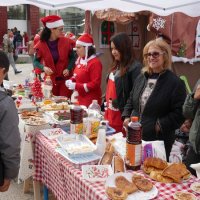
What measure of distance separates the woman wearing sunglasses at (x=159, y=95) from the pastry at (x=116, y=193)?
109 cm

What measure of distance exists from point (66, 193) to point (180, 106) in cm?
121

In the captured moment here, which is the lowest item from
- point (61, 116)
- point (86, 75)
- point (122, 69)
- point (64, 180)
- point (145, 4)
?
point (64, 180)

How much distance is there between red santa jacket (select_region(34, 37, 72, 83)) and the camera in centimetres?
488

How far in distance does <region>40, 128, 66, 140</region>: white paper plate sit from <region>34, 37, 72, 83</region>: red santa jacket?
2.15 metres

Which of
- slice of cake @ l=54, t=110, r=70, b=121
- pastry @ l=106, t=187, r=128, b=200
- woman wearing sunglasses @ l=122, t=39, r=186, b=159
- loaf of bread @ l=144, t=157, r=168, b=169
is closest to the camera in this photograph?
pastry @ l=106, t=187, r=128, b=200

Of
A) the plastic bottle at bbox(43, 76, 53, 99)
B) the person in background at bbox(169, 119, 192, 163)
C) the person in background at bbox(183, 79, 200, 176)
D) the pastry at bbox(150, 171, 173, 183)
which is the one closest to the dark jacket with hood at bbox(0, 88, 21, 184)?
the pastry at bbox(150, 171, 173, 183)

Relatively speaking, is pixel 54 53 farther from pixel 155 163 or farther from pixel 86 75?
pixel 155 163

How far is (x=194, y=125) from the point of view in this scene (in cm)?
246

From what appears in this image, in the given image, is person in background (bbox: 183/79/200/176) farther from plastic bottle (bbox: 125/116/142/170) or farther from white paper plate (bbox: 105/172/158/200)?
white paper plate (bbox: 105/172/158/200)

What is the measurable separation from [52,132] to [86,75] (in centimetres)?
152

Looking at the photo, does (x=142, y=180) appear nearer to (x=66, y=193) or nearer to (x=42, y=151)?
(x=66, y=193)

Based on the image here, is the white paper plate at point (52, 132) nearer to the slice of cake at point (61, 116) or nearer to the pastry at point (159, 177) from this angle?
the slice of cake at point (61, 116)

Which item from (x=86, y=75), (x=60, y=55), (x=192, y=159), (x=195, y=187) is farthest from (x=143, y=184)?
(x=60, y=55)

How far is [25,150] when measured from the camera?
293cm
